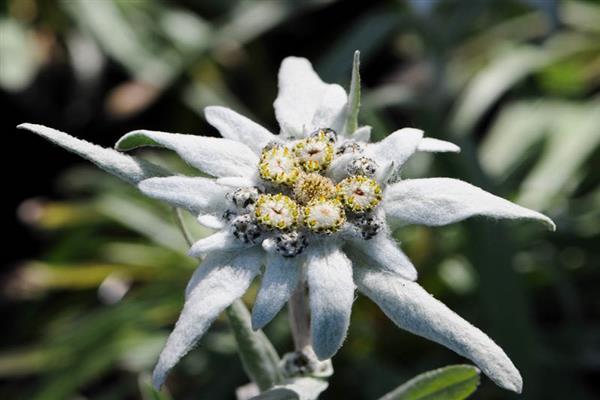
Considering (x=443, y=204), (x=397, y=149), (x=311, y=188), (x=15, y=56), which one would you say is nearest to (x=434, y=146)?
(x=397, y=149)

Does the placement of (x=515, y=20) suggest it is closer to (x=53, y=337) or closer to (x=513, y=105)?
(x=513, y=105)

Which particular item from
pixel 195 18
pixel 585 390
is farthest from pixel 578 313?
pixel 195 18

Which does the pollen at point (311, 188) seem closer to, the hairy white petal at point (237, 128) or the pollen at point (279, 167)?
the pollen at point (279, 167)

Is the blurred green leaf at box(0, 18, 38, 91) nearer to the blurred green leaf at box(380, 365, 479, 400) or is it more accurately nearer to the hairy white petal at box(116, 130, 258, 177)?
the hairy white petal at box(116, 130, 258, 177)

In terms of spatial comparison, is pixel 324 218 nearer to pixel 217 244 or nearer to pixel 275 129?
pixel 217 244

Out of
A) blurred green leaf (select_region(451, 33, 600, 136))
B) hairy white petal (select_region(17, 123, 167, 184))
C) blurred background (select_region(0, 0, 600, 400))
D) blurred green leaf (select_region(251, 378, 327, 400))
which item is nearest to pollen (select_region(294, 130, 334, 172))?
hairy white petal (select_region(17, 123, 167, 184))

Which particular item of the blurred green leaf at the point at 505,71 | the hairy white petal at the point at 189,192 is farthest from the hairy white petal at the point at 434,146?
the blurred green leaf at the point at 505,71
